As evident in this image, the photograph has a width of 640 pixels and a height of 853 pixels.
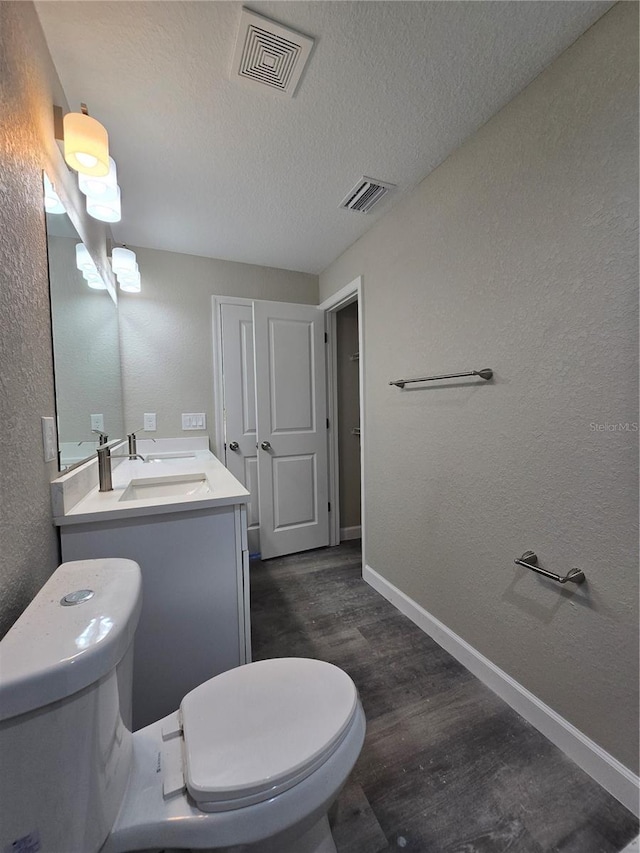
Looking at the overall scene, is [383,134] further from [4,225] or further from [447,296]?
[4,225]

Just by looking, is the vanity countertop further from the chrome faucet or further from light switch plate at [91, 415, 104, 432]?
light switch plate at [91, 415, 104, 432]

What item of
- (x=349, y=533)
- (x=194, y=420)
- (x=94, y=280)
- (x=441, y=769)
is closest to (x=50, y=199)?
(x=94, y=280)

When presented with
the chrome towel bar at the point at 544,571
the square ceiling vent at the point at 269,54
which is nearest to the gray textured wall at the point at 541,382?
the chrome towel bar at the point at 544,571

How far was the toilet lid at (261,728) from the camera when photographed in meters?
0.60

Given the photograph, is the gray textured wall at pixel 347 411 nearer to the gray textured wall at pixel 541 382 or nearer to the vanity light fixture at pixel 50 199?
the gray textured wall at pixel 541 382

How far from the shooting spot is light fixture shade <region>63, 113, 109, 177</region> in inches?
39.8

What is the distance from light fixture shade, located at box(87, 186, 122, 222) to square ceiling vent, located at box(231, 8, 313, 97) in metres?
0.61

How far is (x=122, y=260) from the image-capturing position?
1.90 meters

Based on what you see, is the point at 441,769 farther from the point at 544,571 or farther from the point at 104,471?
the point at 104,471

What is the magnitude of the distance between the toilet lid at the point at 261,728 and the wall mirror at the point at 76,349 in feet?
2.74

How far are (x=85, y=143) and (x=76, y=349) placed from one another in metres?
0.66

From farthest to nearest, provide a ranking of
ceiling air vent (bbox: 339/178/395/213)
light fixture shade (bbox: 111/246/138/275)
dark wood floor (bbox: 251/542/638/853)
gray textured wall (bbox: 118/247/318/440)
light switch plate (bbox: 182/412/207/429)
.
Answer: light switch plate (bbox: 182/412/207/429), gray textured wall (bbox: 118/247/318/440), light fixture shade (bbox: 111/246/138/275), ceiling air vent (bbox: 339/178/395/213), dark wood floor (bbox: 251/542/638/853)

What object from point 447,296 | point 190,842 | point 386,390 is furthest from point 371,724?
point 447,296

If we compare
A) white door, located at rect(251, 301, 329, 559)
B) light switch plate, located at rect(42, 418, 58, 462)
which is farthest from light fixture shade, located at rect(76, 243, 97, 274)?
white door, located at rect(251, 301, 329, 559)
